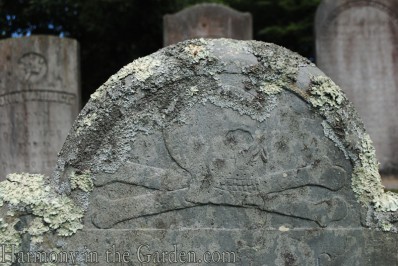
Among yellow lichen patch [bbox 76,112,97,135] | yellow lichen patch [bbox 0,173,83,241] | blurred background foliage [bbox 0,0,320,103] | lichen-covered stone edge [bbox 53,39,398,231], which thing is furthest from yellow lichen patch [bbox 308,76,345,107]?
blurred background foliage [bbox 0,0,320,103]

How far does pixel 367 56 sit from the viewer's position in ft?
22.6

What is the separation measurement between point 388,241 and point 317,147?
1.63 feet

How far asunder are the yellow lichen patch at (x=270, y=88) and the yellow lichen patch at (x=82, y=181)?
0.81 m

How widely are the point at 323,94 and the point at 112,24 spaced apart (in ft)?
31.0

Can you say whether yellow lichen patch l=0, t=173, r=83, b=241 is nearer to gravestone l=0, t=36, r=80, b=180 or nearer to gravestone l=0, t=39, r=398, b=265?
gravestone l=0, t=39, r=398, b=265

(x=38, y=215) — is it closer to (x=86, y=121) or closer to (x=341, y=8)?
(x=86, y=121)

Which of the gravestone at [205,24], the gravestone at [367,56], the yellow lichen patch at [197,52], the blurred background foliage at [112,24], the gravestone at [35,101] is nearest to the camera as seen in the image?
the yellow lichen patch at [197,52]

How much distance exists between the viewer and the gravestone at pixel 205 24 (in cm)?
717

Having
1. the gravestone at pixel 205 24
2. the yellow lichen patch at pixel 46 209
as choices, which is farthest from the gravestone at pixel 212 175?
the gravestone at pixel 205 24

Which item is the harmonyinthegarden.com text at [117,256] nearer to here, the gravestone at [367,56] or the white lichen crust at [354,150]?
the white lichen crust at [354,150]

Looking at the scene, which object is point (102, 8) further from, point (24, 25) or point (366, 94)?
point (366, 94)

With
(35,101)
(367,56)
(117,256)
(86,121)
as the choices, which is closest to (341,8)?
(367,56)

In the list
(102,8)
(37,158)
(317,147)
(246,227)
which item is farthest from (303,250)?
(102,8)

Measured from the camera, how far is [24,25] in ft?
40.4
